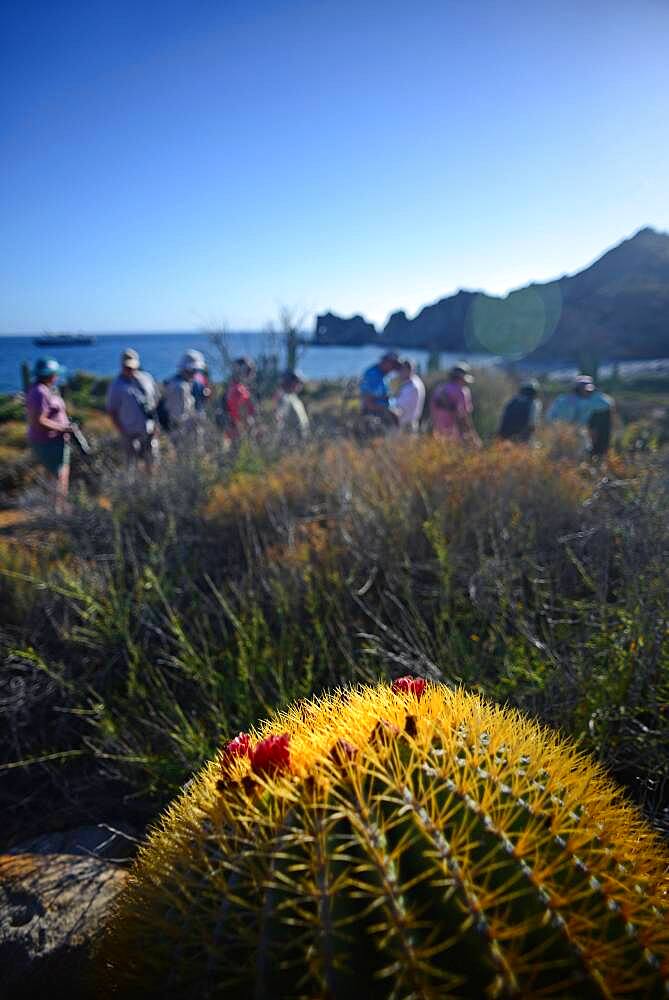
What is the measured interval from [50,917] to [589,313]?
80.9m

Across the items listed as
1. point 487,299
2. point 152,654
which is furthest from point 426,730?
point 487,299

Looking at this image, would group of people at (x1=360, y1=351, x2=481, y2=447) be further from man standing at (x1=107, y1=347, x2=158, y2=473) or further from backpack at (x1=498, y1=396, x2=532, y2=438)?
man standing at (x1=107, y1=347, x2=158, y2=473)

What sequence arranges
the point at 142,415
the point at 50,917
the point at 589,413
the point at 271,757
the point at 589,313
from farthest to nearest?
the point at 589,313 < the point at 589,413 < the point at 142,415 < the point at 50,917 < the point at 271,757

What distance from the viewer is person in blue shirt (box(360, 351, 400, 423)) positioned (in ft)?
25.2

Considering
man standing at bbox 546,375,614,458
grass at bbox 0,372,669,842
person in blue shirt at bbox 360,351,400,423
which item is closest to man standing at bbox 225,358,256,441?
person in blue shirt at bbox 360,351,400,423

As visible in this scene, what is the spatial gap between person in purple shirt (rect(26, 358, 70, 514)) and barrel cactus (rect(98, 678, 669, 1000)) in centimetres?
614

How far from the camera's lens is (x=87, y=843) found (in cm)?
217

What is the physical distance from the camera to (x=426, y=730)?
42.5 inches

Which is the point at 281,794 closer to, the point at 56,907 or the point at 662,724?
the point at 56,907

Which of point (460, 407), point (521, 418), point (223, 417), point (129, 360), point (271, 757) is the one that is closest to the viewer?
point (271, 757)

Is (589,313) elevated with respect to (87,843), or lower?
elevated

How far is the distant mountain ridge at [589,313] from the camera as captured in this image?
204ft

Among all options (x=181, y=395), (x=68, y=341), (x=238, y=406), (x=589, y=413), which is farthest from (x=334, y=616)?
(x=68, y=341)

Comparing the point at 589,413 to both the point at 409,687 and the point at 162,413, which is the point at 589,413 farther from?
the point at 409,687
